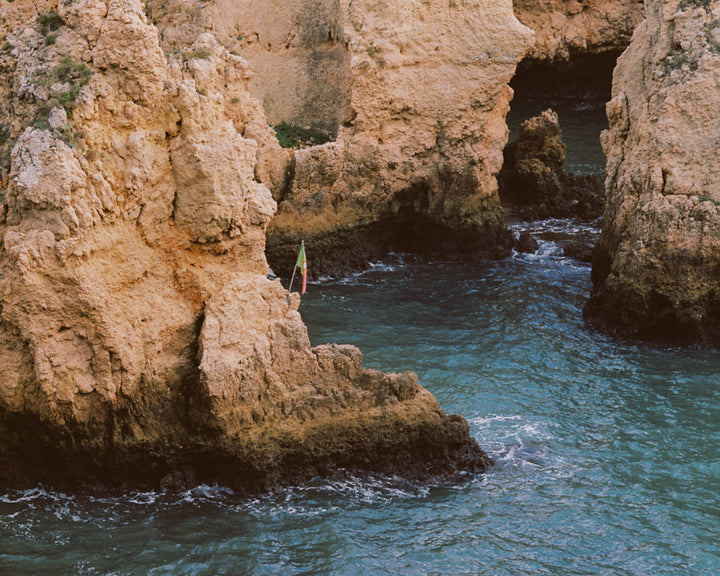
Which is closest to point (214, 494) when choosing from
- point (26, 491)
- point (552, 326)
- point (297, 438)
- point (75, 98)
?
point (297, 438)

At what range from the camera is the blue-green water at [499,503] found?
47.4 ft

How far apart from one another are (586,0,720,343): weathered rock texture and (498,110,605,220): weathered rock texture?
28.7 feet

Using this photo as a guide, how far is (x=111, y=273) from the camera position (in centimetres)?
1553

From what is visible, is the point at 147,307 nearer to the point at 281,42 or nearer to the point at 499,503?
the point at 499,503

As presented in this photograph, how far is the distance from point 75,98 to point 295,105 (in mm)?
14829

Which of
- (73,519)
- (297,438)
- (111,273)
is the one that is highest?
(111,273)

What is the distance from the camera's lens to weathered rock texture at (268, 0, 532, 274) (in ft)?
91.6

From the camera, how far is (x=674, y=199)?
76.4ft

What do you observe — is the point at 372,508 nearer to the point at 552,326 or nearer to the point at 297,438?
the point at 297,438

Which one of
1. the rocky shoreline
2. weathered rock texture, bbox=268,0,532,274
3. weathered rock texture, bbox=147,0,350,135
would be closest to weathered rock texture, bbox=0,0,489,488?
the rocky shoreline

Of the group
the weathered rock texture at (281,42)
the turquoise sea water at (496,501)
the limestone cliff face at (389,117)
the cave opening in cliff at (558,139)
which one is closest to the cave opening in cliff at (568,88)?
the cave opening in cliff at (558,139)

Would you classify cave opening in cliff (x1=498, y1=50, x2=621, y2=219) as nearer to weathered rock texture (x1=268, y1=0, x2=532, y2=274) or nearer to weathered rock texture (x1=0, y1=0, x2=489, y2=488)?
weathered rock texture (x1=268, y1=0, x2=532, y2=274)

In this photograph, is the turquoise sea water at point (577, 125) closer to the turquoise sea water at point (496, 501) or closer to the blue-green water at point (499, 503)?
the turquoise sea water at point (496, 501)

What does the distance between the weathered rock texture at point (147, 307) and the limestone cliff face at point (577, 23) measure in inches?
1170
